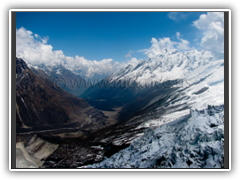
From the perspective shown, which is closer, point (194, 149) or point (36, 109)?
point (194, 149)

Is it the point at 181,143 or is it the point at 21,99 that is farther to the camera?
the point at 21,99

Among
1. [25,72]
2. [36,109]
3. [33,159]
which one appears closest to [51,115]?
[36,109]

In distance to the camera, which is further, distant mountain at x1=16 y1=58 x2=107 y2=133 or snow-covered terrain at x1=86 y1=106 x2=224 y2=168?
distant mountain at x1=16 y1=58 x2=107 y2=133

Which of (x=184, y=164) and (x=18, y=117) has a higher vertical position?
(x=184, y=164)

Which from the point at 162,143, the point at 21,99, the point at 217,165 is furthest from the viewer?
the point at 21,99

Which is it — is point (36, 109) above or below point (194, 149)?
below

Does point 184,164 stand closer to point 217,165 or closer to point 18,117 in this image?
point 217,165

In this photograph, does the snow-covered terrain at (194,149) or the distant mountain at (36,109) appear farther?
the distant mountain at (36,109)

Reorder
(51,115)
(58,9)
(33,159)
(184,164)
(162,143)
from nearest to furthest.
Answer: (58,9)
(184,164)
(162,143)
(33,159)
(51,115)
